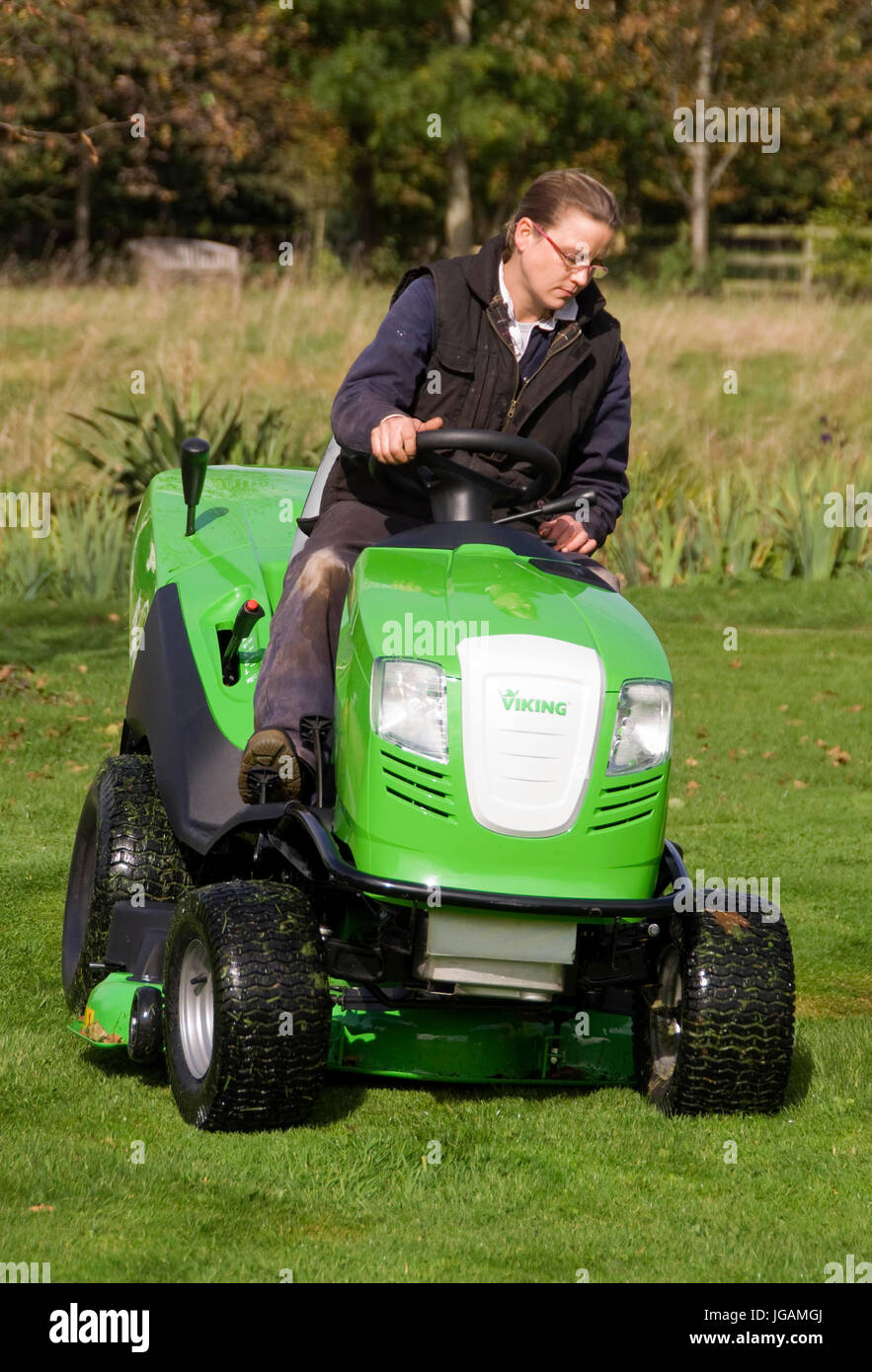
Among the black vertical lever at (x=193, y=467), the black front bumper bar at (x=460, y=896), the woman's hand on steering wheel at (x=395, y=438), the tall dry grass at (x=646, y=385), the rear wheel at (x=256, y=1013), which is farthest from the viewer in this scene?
the tall dry grass at (x=646, y=385)

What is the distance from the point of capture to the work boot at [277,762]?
13.4 feet

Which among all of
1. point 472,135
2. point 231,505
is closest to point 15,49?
point 472,135

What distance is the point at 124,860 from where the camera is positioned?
463cm

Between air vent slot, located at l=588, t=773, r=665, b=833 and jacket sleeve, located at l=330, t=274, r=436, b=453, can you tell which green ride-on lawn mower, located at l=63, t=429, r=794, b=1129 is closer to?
air vent slot, located at l=588, t=773, r=665, b=833

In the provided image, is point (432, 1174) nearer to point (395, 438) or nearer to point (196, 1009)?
point (196, 1009)

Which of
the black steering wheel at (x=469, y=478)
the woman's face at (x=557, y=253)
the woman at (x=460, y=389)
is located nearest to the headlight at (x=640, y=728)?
the woman at (x=460, y=389)

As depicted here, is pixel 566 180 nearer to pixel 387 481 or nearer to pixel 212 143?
pixel 387 481

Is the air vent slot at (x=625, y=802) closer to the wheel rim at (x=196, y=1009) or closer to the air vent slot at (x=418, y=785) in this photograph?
the air vent slot at (x=418, y=785)

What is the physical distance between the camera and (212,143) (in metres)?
29.3

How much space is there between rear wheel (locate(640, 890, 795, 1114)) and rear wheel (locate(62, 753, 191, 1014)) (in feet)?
4.27

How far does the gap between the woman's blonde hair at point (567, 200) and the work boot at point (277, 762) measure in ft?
4.36

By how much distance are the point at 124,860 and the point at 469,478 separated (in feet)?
4.28

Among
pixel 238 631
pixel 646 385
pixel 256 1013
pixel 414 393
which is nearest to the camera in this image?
pixel 256 1013

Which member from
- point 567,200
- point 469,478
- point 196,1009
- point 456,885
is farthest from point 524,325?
point 196,1009
